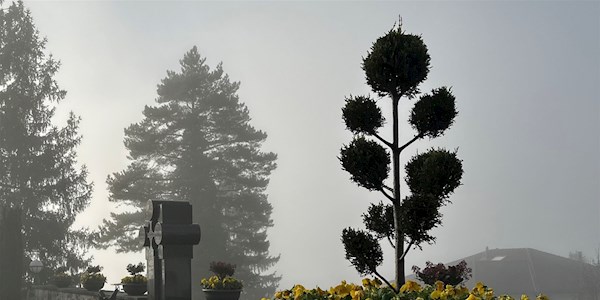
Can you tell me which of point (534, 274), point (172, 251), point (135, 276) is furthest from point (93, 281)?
point (534, 274)

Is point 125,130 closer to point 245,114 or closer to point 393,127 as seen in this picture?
point 245,114

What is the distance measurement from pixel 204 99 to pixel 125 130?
4.91 meters

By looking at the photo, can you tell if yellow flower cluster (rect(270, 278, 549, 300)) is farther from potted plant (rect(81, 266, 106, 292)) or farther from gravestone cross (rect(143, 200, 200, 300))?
potted plant (rect(81, 266, 106, 292))

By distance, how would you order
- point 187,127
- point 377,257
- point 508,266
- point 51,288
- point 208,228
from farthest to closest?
1. point 508,266
2. point 187,127
3. point 208,228
4. point 51,288
5. point 377,257

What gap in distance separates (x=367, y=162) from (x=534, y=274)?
139 feet

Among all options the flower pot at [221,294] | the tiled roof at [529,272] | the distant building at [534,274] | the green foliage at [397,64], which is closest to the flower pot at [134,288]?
the flower pot at [221,294]

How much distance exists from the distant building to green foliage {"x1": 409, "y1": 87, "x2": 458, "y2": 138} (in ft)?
122

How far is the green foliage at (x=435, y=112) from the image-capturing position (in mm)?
10641

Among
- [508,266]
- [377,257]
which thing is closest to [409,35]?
[377,257]

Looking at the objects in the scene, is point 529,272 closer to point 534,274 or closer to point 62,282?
point 534,274

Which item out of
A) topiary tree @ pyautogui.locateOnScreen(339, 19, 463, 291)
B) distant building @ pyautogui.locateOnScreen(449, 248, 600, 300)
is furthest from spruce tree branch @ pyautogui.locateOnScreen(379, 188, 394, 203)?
distant building @ pyautogui.locateOnScreen(449, 248, 600, 300)

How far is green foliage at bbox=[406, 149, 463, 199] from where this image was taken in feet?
33.5

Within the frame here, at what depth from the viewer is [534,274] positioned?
48969mm

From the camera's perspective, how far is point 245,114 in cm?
4219
